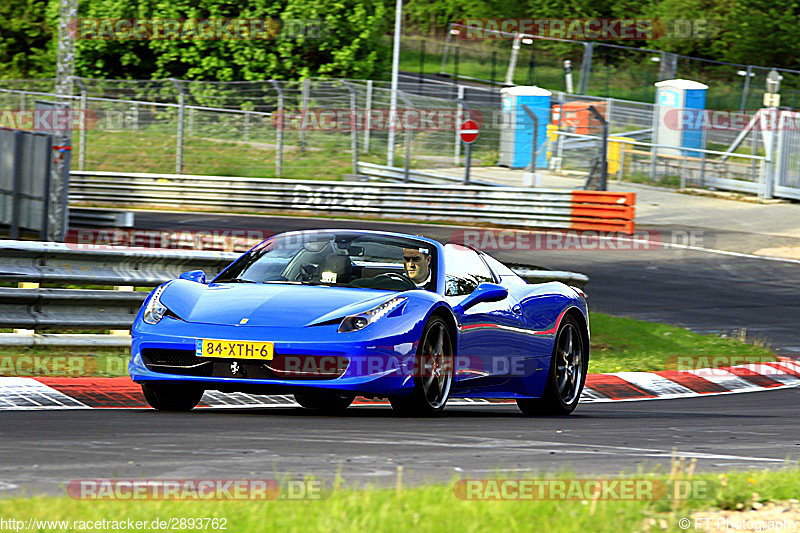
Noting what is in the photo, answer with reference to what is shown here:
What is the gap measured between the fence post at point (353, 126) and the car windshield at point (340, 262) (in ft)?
66.6

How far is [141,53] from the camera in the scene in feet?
137

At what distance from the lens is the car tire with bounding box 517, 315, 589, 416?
31.4 feet

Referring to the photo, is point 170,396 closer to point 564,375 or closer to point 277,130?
point 564,375

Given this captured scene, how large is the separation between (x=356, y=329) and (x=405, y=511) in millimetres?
3270

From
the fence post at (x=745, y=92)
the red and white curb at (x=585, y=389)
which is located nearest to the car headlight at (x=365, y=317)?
the red and white curb at (x=585, y=389)

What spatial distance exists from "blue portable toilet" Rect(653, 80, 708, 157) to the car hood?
1074 inches

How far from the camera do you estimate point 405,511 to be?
14.7ft

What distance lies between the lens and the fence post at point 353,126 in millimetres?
29266

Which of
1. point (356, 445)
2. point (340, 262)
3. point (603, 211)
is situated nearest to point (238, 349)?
point (340, 262)
